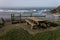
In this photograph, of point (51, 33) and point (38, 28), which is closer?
point (51, 33)

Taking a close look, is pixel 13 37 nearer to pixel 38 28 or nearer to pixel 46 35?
pixel 46 35

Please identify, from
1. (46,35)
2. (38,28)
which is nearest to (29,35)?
(46,35)

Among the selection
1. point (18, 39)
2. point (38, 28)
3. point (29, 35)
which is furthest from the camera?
point (38, 28)

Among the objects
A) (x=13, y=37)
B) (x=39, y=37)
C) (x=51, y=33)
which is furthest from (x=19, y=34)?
(x=51, y=33)

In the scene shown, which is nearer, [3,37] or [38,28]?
[3,37]

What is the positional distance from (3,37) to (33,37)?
1946 mm

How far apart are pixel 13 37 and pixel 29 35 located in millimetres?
1106

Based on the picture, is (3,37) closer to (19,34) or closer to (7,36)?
(7,36)

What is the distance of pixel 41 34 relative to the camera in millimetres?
10609

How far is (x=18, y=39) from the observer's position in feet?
33.3

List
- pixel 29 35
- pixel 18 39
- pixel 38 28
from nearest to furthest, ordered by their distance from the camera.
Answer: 1. pixel 18 39
2. pixel 29 35
3. pixel 38 28

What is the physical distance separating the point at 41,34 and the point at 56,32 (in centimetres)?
106

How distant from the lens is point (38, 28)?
12.9m

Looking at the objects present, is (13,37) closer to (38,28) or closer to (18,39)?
(18,39)
